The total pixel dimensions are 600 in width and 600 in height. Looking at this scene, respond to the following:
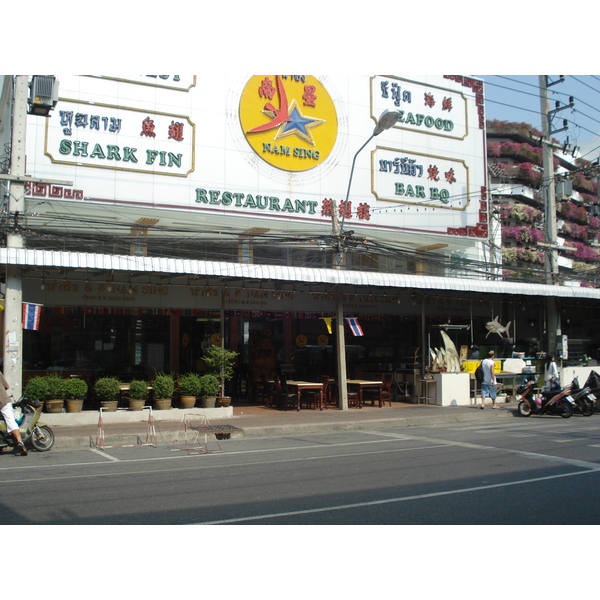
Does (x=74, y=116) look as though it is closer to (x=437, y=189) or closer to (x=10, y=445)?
(x=10, y=445)

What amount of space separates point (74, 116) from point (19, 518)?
14.9 m

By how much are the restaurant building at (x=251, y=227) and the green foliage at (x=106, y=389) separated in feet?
7.12

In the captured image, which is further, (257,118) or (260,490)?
(257,118)

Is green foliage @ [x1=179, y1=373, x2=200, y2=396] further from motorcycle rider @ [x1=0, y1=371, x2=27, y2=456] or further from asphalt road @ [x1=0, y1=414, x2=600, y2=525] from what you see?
motorcycle rider @ [x1=0, y1=371, x2=27, y2=456]

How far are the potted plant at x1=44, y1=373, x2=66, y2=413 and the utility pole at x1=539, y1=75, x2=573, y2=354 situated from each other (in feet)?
58.8

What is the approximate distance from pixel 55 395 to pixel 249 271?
222 inches

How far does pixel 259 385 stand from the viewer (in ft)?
64.4

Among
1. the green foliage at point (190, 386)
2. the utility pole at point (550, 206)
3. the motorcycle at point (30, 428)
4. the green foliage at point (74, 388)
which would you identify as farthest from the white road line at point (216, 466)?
the utility pole at point (550, 206)

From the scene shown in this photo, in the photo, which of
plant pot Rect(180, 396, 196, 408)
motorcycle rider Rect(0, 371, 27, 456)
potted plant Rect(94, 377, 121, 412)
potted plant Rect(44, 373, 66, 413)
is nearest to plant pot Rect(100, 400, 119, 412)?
potted plant Rect(94, 377, 121, 412)

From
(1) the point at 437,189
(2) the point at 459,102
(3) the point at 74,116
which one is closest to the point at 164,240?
(3) the point at 74,116

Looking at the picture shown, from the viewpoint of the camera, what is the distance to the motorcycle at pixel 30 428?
11.2 meters

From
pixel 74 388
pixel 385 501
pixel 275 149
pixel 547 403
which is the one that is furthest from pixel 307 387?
pixel 385 501

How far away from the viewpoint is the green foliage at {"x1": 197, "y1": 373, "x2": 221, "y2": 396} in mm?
16297

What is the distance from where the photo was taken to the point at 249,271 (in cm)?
1598
